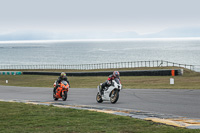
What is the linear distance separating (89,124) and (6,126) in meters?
2.07

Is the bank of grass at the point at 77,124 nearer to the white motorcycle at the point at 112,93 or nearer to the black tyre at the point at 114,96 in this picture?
the white motorcycle at the point at 112,93

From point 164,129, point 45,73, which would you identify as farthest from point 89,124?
point 45,73

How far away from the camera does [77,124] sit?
9414mm

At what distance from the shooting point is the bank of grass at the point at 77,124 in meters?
8.40

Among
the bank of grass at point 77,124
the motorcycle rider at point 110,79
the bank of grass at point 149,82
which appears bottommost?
the bank of grass at point 149,82

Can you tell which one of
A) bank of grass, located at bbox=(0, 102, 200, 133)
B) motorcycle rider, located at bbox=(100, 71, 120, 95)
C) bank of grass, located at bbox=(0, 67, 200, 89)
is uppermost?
motorcycle rider, located at bbox=(100, 71, 120, 95)

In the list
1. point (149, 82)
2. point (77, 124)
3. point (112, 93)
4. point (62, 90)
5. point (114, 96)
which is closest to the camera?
point (77, 124)

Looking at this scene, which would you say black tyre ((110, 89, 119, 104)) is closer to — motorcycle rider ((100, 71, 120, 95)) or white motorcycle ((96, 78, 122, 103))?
white motorcycle ((96, 78, 122, 103))

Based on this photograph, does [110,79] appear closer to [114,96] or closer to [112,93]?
[112,93]

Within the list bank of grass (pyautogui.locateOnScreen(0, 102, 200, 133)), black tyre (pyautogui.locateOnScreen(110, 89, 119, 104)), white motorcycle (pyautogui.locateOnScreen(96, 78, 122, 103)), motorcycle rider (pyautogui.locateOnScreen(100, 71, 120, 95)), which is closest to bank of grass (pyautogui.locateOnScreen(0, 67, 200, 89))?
motorcycle rider (pyautogui.locateOnScreen(100, 71, 120, 95))

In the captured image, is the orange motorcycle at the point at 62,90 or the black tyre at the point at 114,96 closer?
the black tyre at the point at 114,96

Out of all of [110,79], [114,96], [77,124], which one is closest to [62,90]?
[110,79]

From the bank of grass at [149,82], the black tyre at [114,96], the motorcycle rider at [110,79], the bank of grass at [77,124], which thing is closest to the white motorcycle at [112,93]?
the black tyre at [114,96]

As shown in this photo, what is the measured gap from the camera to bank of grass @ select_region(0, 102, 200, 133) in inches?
331
